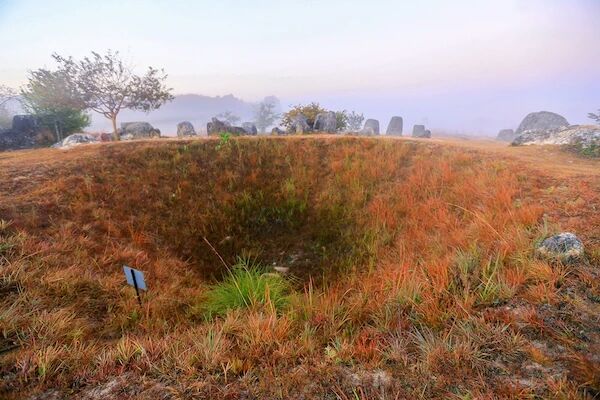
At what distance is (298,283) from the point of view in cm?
510

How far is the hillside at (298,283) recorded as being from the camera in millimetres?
2166

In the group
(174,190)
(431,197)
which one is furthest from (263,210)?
(431,197)

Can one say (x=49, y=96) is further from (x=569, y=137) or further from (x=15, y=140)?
(x=569, y=137)

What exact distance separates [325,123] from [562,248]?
15.6 meters

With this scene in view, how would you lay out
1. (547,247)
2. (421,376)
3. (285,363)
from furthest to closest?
(547,247)
(285,363)
(421,376)

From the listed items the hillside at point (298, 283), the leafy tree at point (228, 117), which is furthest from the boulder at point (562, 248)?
the leafy tree at point (228, 117)

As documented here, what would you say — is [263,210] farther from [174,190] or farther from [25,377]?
[25,377]

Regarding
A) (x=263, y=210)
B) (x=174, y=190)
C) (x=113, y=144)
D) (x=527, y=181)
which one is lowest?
(x=263, y=210)

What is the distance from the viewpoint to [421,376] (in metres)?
2.12

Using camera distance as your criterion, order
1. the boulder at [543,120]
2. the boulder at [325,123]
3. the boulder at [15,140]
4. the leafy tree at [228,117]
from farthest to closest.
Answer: the leafy tree at [228,117] → the boulder at [543,120] → the boulder at [15,140] → the boulder at [325,123]

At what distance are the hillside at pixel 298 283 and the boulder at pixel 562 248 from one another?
102 mm

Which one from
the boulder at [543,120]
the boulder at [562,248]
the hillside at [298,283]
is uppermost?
the boulder at [543,120]

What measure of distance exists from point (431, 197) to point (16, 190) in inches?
339

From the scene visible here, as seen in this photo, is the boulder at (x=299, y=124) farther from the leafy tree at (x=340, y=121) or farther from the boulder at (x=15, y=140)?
the boulder at (x=15, y=140)
